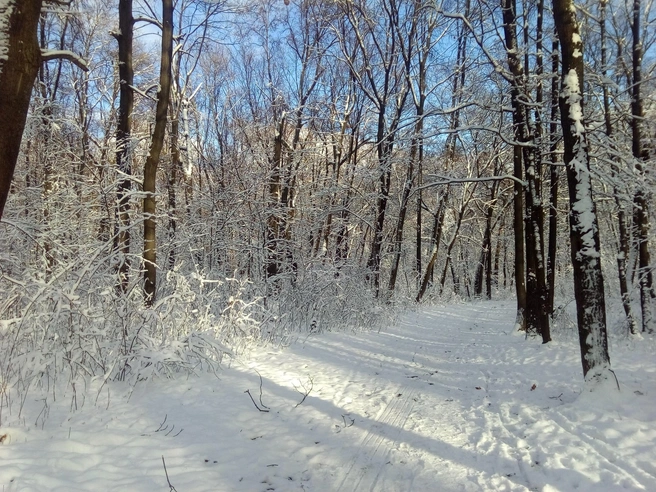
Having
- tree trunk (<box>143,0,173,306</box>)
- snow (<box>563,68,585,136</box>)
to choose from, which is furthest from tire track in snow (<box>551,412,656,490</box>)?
tree trunk (<box>143,0,173,306</box>)

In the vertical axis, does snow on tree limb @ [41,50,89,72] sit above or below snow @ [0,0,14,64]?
above

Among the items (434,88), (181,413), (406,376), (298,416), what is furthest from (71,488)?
(434,88)

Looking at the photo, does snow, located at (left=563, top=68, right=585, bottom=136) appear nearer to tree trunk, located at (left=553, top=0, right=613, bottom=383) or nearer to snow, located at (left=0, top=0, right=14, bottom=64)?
tree trunk, located at (left=553, top=0, right=613, bottom=383)

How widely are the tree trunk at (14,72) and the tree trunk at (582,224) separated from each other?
5970 mm

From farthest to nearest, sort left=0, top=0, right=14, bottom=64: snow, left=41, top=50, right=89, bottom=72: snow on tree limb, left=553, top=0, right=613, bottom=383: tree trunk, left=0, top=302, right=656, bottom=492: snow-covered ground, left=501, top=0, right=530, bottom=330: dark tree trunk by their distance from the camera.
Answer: left=501, top=0, right=530, bottom=330: dark tree trunk, left=553, top=0, right=613, bottom=383: tree trunk, left=41, top=50, right=89, bottom=72: snow on tree limb, left=0, top=302, right=656, bottom=492: snow-covered ground, left=0, top=0, right=14, bottom=64: snow

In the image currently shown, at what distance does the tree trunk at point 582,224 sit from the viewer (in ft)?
16.7

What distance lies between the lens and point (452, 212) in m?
29.8

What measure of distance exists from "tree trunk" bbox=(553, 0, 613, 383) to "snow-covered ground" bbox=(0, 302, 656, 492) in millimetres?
565

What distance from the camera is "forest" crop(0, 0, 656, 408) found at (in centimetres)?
509

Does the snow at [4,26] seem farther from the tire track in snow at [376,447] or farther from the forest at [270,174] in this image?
the tire track in snow at [376,447]

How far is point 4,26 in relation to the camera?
300 cm

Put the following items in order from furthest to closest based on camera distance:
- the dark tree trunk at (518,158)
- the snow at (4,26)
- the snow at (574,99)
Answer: the dark tree trunk at (518,158), the snow at (574,99), the snow at (4,26)

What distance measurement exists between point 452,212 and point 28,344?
2853cm

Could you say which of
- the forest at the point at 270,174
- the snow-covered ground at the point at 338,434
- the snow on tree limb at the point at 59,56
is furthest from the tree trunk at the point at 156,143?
the snow on tree limb at the point at 59,56
